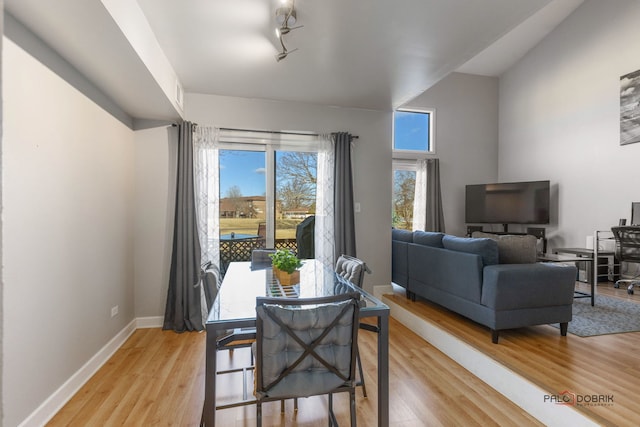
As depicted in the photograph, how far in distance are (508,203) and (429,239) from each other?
10.2 feet

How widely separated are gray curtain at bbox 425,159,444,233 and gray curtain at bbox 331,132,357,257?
259 centimetres

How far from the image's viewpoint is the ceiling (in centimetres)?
194

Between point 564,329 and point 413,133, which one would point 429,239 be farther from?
point 413,133

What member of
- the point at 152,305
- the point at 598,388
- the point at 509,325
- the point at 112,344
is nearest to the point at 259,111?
the point at 152,305

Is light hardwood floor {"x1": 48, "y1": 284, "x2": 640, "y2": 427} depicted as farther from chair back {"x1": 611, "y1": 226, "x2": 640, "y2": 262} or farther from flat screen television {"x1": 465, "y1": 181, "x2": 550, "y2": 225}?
flat screen television {"x1": 465, "y1": 181, "x2": 550, "y2": 225}

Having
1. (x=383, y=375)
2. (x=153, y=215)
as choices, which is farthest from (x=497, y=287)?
(x=153, y=215)

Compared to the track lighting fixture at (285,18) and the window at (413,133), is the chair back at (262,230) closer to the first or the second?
the track lighting fixture at (285,18)

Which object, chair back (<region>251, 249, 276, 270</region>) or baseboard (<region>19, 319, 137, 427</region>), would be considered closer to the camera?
baseboard (<region>19, 319, 137, 427</region>)

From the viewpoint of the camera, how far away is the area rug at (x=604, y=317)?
119 inches

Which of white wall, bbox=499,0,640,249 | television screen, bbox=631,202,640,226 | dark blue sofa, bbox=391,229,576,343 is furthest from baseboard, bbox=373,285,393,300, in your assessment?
white wall, bbox=499,0,640,249

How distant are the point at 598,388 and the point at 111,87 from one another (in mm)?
4121

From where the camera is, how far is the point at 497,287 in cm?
270

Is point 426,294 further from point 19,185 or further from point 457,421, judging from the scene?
point 19,185

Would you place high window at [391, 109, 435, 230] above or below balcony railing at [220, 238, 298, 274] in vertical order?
above
